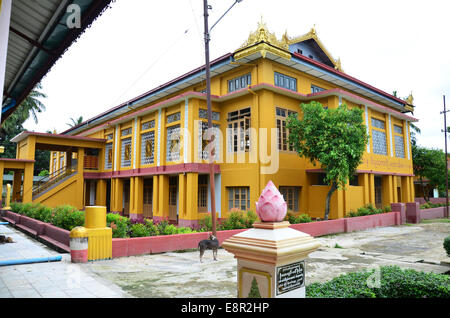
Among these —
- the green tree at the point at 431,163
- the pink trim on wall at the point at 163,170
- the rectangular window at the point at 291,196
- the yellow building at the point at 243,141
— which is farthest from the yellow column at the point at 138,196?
the green tree at the point at 431,163

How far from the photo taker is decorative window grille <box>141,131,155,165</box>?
844 inches

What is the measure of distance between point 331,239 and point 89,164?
21425 millimetres

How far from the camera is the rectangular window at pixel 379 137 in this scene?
73.5ft

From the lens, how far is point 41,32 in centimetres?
518

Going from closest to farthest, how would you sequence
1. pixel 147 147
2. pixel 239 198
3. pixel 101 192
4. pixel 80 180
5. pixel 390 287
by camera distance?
1. pixel 390 287
2. pixel 239 198
3. pixel 147 147
4. pixel 80 180
5. pixel 101 192

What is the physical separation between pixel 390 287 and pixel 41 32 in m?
6.92

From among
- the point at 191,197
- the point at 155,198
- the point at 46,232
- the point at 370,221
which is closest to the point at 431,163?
the point at 370,221

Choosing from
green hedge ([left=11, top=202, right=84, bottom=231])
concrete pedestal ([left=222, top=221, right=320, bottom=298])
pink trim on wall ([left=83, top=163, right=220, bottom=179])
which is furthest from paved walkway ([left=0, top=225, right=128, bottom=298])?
pink trim on wall ([left=83, top=163, right=220, bottom=179])

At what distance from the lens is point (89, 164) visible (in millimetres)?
27781

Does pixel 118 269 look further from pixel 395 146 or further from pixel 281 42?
pixel 395 146

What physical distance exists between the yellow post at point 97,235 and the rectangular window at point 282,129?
1142cm

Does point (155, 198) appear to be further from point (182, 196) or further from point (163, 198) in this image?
point (182, 196)
